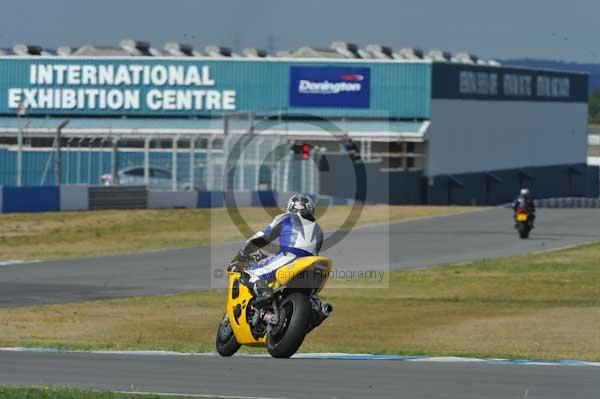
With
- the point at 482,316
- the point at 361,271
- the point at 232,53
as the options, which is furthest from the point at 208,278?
the point at 232,53

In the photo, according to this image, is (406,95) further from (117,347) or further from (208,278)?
(117,347)

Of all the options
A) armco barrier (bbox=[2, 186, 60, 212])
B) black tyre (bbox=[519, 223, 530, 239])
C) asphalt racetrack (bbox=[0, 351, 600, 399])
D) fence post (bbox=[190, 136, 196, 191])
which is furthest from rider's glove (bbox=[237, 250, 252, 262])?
fence post (bbox=[190, 136, 196, 191])

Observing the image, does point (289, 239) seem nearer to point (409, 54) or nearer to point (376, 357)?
point (376, 357)

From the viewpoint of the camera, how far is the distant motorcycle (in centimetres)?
3819

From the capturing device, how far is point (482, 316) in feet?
71.6

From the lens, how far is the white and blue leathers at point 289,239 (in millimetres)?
13438

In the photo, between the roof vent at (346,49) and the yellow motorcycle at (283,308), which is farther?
the roof vent at (346,49)

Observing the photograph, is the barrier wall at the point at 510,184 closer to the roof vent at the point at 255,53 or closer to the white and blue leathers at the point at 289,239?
the roof vent at the point at 255,53

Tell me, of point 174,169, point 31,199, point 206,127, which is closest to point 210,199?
point 174,169

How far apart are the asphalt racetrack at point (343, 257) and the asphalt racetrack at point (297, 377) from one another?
948 cm

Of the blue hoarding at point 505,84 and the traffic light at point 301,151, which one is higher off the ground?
the blue hoarding at point 505,84

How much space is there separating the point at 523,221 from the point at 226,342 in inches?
A: 978

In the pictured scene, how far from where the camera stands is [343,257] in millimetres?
32031

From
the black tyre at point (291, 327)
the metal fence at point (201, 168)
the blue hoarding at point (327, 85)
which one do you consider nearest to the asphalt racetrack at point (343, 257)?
the metal fence at point (201, 168)
